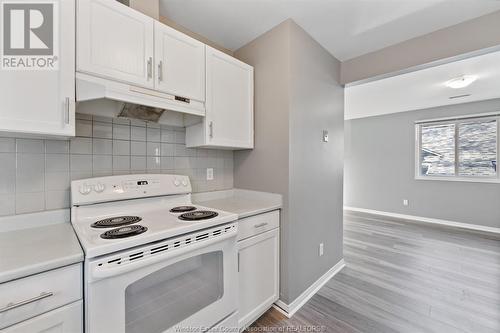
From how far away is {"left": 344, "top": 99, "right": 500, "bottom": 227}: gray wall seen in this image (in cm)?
398

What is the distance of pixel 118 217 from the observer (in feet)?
4.48

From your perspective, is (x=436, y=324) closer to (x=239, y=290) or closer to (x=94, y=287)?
(x=239, y=290)

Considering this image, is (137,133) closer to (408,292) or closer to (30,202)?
(30,202)

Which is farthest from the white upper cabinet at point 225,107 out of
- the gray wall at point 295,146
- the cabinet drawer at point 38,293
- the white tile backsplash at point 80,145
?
the cabinet drawer at point 38,293

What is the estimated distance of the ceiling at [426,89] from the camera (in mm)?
2660

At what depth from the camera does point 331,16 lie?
5.81 ft

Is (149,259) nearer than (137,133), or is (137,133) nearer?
(149,259)

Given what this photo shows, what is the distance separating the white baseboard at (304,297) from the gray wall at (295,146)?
0.15ft

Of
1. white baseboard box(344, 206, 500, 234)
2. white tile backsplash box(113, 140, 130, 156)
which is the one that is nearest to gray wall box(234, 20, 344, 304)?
white tile backsplash box(113, 140, 130, 156)

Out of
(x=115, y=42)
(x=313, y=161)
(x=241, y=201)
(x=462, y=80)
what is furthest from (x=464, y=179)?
(x=115, y=42)

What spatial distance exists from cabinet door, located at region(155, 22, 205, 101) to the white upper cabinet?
0.08 m

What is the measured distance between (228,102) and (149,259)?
1331 millimetres

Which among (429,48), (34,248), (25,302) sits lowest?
(25,302)

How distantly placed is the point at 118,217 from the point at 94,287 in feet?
→ 1.82
